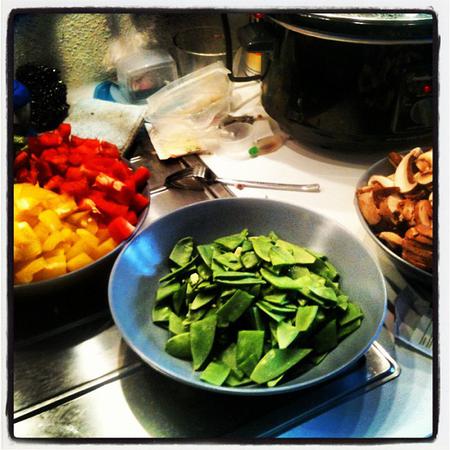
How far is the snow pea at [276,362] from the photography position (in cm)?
53

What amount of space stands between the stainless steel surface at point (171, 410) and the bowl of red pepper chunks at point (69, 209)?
155 mm

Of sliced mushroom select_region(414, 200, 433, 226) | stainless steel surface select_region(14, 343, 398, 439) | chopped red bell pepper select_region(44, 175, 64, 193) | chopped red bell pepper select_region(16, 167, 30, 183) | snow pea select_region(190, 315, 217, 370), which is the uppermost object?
chopped red bell pepper select_region(16, 167, 30, 183)

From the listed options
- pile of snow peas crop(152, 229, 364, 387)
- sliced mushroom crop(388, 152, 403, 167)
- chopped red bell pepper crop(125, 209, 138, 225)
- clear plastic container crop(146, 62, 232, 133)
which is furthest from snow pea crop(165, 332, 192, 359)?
clear plastic container crop(146, 62, 232, 133)

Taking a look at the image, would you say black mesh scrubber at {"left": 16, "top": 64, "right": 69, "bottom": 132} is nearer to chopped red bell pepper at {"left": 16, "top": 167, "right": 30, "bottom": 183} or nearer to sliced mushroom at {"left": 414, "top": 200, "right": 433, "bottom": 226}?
chopped red bell pepper at {"left": 16, "top": 167, "right": 30, "bottom": 183}

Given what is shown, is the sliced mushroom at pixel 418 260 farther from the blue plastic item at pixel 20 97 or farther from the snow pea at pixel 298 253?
the blue plastic item at pixel 20 97

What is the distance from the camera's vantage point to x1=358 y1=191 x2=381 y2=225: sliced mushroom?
701mm

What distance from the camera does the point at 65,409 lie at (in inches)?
22.8

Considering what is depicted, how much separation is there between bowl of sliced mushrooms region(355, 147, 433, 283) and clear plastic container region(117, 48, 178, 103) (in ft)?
1.92

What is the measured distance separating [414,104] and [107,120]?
62cm

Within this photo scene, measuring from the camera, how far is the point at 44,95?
990 mm

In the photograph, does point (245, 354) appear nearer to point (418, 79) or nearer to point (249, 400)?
point (249, 400)

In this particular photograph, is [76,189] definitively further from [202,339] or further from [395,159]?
[395,159]

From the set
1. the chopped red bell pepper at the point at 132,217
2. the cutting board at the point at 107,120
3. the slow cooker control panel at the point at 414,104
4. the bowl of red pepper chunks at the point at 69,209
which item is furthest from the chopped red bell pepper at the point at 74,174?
the slow cooker control panel at the point at 414,104

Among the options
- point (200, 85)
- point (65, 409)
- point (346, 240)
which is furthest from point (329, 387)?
point (200, 85)
